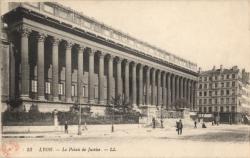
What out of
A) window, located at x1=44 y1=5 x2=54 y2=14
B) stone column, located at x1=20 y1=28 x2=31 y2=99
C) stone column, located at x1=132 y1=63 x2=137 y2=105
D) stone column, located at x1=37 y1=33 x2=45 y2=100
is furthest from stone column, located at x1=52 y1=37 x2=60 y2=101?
stone column, located at x1=132 y1=63 x2=137 y2=105

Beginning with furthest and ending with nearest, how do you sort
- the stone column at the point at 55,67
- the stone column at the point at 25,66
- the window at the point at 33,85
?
1. the stone column at the point at 55,67
2. the window at the point at 33,85
3. the stone column at the point at 25,66

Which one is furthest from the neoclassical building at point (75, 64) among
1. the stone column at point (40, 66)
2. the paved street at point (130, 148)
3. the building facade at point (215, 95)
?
the building facade at point (215, 95)

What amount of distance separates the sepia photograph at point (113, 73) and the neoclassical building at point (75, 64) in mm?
49

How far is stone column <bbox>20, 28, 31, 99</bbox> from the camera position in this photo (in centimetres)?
1591

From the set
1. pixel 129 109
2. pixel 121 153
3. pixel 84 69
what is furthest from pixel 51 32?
pixel 121 153

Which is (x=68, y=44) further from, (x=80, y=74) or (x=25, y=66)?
(x=25, y=66)

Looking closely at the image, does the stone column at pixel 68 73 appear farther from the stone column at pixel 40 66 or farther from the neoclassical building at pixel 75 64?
the stone column at pixel 40 66

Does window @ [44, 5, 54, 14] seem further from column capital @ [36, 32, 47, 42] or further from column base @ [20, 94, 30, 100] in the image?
column base @ [20, 94, 30, 100]

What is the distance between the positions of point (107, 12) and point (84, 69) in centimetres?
892

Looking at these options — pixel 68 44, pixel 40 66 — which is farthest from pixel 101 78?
pixel 40 66

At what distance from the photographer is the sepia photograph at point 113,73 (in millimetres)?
11648

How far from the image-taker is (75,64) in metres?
20.3

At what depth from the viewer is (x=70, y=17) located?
18.4 m

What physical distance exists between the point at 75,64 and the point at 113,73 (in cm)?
320
